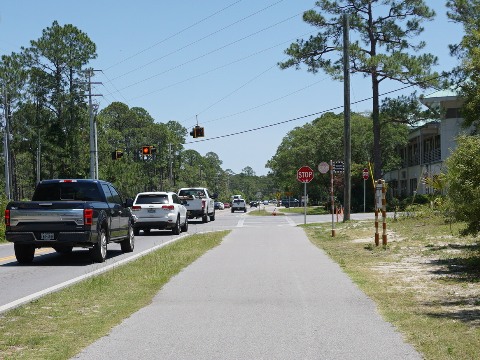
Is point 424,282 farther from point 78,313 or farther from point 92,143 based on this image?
point 92,143

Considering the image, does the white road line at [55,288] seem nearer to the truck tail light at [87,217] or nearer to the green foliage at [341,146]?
the truck tail light at [87,217]

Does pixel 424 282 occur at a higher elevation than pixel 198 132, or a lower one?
lower

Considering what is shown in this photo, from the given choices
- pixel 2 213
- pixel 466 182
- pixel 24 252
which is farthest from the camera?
pixel 2 213

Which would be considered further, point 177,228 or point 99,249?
point 177,228

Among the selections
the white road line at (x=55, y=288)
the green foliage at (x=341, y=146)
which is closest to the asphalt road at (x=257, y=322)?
the white road line at (x=55, y=288)

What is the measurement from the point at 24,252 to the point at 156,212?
12.0 metres

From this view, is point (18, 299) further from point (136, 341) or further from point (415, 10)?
point (415, 10)

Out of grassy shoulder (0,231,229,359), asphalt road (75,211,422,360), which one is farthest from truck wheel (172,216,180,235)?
asphalt road (75,211,422,360)

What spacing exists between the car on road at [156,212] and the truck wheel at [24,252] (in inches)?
447

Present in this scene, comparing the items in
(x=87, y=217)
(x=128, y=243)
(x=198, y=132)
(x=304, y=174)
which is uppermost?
(x=198, y=132)

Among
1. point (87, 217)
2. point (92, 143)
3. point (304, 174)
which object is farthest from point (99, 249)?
point (92, 143)

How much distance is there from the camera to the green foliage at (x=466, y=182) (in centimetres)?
1291

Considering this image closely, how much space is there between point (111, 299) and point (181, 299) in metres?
1.08

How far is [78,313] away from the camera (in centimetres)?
954
